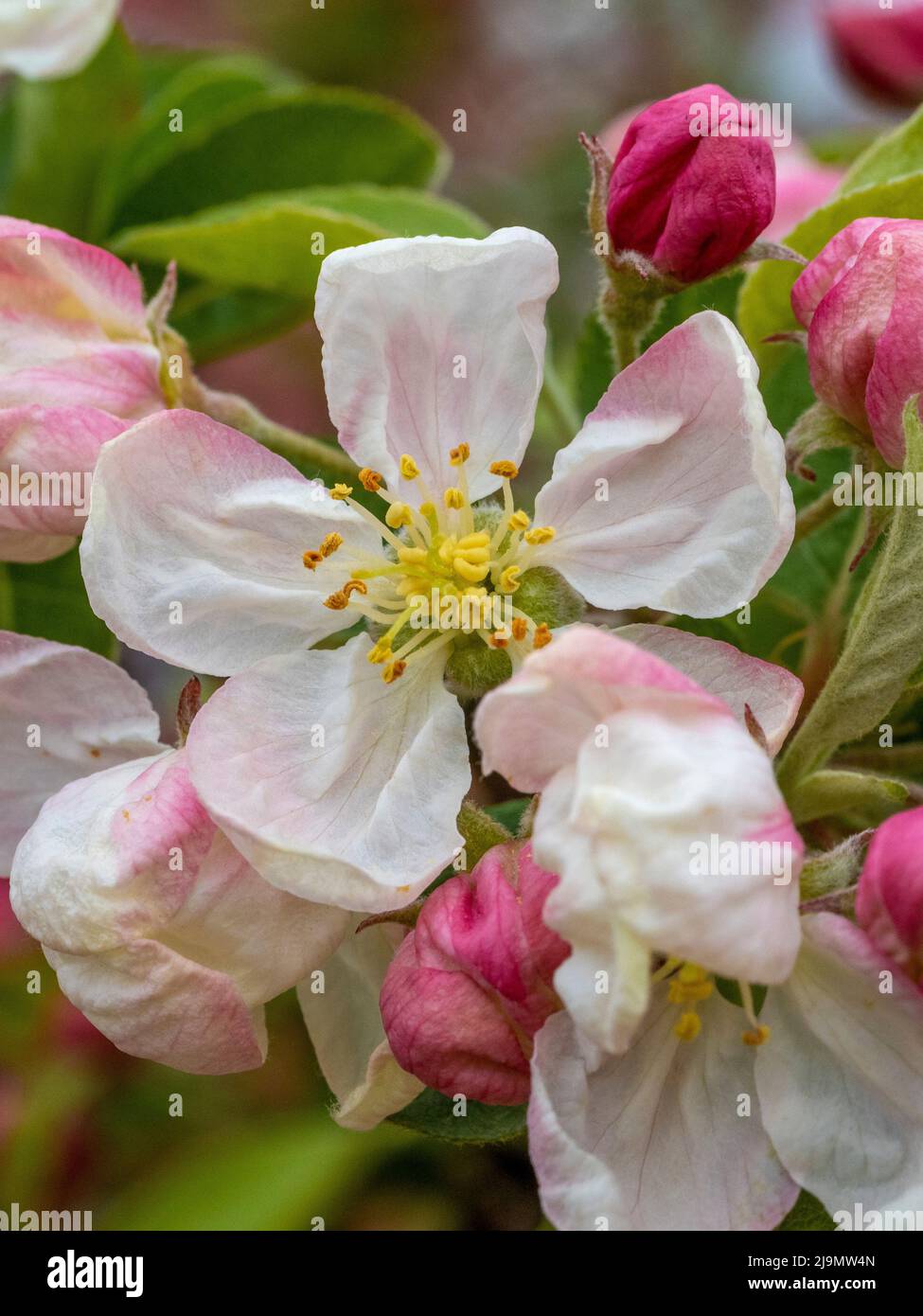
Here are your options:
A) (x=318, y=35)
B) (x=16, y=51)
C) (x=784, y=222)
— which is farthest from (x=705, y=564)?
(x=318, y=35)

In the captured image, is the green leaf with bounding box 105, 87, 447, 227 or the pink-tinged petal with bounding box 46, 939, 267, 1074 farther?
the green leaf with bounding box 105, 87, 447, 227

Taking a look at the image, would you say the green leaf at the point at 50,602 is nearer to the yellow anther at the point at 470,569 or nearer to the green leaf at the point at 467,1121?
the yellow anther at the point at 470,569

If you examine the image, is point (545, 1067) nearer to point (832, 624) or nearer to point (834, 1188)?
point (834, 1188)

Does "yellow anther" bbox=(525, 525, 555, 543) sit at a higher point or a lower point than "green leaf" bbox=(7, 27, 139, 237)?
lower

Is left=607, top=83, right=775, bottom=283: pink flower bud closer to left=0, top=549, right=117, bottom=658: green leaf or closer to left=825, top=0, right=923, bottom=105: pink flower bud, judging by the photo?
left=0, top=549, right=117, bottom=658: green leaf

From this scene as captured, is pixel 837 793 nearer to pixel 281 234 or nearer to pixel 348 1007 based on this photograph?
pixel 348 1007

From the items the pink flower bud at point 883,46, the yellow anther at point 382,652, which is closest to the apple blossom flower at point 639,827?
the yellow anther at point 382,652

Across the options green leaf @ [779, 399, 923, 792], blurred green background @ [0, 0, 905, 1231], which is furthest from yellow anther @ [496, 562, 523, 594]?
blurred green background @ [0, 0, 905, 1231]
